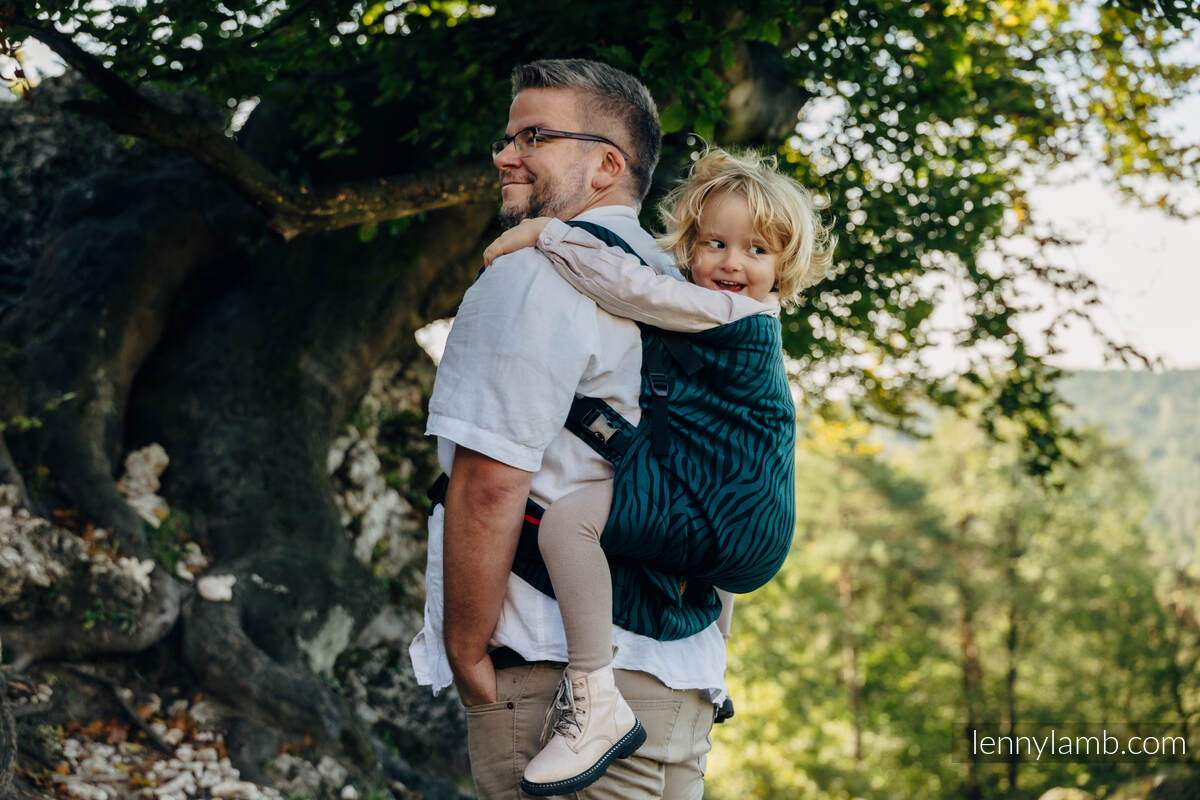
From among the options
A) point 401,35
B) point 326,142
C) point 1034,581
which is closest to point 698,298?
point 401,35

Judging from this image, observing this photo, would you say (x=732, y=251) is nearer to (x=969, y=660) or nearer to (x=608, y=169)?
(x=608, y=169)

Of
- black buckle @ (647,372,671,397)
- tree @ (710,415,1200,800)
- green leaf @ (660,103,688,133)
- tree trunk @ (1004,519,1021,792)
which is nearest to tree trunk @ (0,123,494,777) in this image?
green leaf @ (660,103,688,133)

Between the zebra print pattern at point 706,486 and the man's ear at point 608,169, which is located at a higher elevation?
the man's ear at point 608,169

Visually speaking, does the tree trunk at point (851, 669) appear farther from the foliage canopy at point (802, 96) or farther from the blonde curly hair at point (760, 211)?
the blonde curly hair at point (760, 211)

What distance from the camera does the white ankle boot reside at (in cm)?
196

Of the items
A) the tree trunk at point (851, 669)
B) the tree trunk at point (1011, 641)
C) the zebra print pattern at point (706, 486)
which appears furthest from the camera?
the tree trunk at point (851, 669)

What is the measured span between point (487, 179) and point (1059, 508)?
29178mm

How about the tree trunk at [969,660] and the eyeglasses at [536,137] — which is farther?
the tree trunk at [969,660]

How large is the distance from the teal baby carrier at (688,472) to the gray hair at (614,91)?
34 cm

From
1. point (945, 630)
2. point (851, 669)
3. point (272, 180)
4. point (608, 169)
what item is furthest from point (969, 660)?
point (608, 169)

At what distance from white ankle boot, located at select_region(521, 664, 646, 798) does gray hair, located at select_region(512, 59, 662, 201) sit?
112 centimetres

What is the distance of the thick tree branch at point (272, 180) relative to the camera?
4332 mm

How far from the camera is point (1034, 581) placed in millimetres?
29156

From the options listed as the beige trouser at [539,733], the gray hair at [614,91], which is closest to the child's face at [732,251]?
the gray hair at [614,91]
